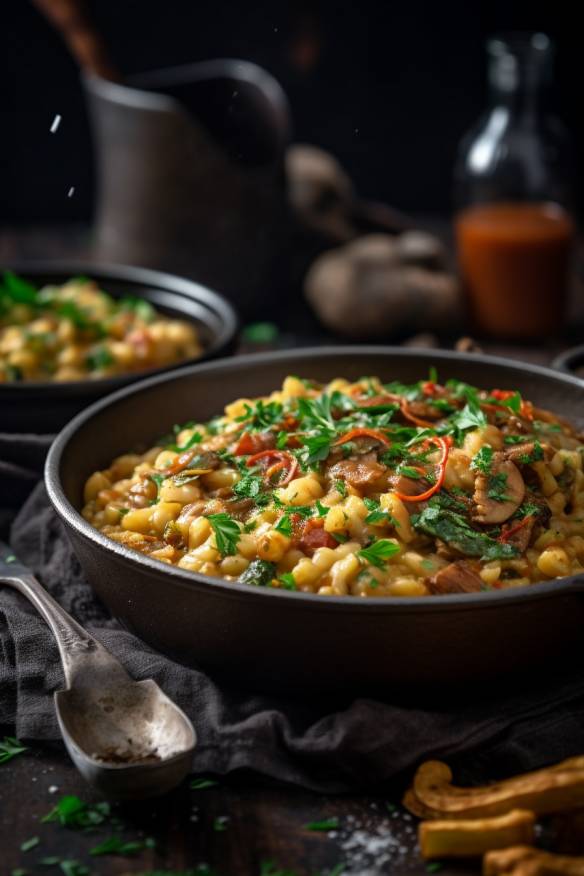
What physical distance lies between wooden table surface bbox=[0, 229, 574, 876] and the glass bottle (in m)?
4.36

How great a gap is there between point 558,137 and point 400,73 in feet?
8.12

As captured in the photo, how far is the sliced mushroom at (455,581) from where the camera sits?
3211mm

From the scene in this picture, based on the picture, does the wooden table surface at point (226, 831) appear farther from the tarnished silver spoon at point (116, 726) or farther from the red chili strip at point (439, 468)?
the red chili strip at point (439, 468)

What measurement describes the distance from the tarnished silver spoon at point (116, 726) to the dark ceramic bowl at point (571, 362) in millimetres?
2211

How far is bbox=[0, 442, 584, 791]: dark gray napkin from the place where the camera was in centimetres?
308

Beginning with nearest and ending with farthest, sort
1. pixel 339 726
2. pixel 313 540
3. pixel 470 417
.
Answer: pixel 339 726 → pixel 313 540 → pixel 470 417

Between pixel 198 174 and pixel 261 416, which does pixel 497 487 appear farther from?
pixel 198 174

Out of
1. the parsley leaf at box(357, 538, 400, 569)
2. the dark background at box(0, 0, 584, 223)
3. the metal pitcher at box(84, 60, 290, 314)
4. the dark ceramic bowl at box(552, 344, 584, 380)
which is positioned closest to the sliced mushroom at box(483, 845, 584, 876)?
the parsley leaf at box(357, 538, 400, 569)

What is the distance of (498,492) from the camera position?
3516 millimetres

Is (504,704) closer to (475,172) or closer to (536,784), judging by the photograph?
(536,784)

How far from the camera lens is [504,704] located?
3.25 metres

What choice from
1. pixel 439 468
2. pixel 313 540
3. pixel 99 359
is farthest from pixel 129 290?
pixel 313 540

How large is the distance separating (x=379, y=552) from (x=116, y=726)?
0.84m

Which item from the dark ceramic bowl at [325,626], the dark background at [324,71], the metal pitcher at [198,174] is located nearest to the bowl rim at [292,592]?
the dark ceramic bowl at [325,626]
